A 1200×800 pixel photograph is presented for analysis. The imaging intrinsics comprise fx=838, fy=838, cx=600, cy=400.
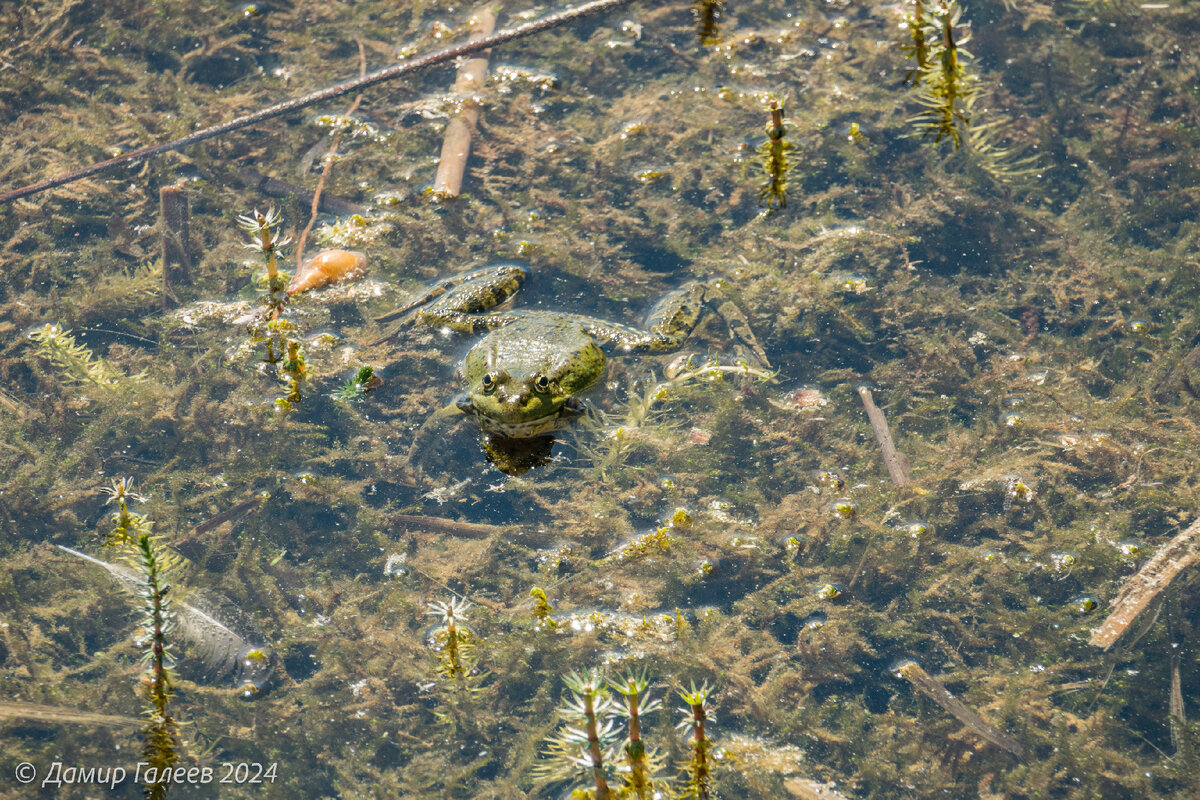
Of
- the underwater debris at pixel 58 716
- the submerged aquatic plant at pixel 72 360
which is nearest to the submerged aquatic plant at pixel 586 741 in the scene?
the underwater debris at pixel 58 716

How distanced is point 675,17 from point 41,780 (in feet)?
18.3

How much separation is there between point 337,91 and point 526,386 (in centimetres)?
281

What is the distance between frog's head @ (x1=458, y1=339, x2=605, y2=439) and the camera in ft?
12.4

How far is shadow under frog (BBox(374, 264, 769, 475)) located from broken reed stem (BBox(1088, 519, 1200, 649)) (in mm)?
1832

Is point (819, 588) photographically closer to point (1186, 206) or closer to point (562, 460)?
point (562, 460)

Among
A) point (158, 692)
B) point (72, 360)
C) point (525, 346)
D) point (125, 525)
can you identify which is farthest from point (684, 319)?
point (72, 360)

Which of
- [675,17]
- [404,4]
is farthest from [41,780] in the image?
[675,17]

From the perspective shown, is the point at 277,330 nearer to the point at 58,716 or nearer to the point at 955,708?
the point at 58,716

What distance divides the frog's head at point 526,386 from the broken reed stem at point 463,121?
1.30m

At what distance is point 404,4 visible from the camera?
19.6 ft

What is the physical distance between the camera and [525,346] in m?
4.05

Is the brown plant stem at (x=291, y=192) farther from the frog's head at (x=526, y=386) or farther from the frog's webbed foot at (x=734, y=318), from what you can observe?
the frog's webbed foot at (x=734, y=318)

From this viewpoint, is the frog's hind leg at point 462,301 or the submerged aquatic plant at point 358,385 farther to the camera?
the frog's hind leg at point 462,301

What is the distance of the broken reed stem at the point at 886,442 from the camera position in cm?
382
